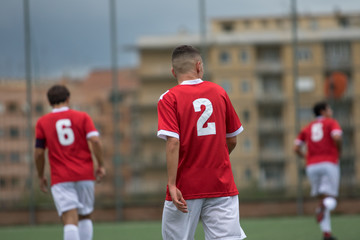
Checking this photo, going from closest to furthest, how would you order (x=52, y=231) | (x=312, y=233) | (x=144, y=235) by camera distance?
(x=312, y=233), (x=144, y=235), (x=52, y=231)

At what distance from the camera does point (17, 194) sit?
37.6 feet

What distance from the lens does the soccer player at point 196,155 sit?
3357mm

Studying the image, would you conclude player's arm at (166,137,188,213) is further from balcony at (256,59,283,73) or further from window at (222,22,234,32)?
window at (222,22,234,32)

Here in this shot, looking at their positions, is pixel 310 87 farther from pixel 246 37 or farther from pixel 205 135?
pixel 205 135

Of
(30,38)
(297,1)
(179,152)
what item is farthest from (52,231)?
(179,152)

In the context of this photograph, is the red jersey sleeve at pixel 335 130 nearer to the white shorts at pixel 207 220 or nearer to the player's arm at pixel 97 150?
the player's arm at pixel 97 150

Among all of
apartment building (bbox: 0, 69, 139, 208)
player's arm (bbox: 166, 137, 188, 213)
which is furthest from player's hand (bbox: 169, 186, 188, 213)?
apartment building (bbox: 0, 69, 139, 208)

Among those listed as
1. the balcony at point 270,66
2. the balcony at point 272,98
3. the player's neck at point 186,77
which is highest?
the player's neck at point 186,77

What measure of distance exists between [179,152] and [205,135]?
171 millimetres

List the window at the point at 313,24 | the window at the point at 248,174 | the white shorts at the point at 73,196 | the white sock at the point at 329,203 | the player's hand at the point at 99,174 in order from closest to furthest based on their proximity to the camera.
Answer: the white shorts at the point at 73,196
the player's hand at the point at 99,174
the white sock at the point at 329,203
the window at the point at 248,174
the window at the point at 313,24

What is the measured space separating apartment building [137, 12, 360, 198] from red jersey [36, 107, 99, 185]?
5.92m

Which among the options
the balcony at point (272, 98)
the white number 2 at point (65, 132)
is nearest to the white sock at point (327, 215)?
the white number 2 at point (65, 132)

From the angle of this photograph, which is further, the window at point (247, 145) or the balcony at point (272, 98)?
the balcony at point (272, 98)

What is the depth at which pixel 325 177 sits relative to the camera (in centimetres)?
746
